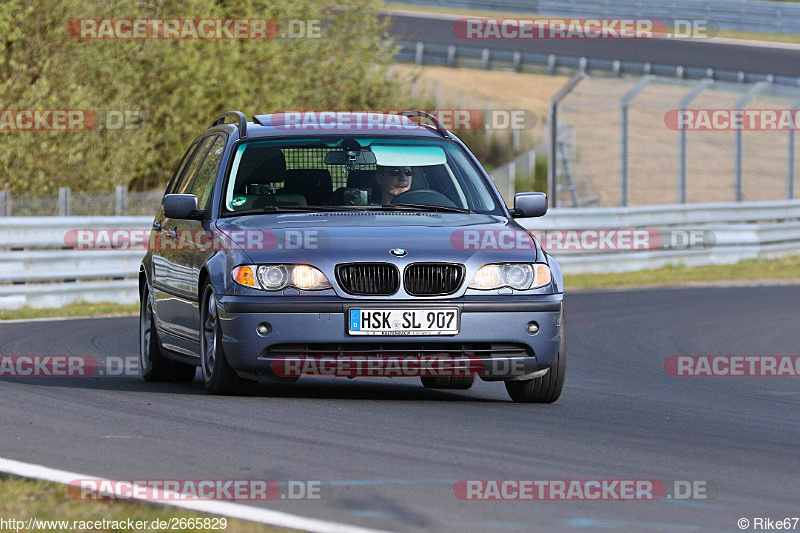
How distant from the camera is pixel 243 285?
834cm

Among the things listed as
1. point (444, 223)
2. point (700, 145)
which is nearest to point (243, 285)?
point (444, 223)

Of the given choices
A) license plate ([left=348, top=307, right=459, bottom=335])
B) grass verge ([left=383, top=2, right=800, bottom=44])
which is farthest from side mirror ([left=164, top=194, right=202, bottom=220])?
grass verge ([left=383, top=2, right=800, bottom=44])

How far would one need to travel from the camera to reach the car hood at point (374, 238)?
8.31 metres

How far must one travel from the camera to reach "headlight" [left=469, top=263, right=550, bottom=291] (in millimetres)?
8383

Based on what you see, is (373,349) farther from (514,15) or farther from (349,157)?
(514,15)

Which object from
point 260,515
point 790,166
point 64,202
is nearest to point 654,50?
point 790,166

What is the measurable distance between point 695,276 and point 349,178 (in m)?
15.2

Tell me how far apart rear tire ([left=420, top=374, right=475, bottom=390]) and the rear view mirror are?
1.50 metres

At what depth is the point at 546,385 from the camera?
884 cm

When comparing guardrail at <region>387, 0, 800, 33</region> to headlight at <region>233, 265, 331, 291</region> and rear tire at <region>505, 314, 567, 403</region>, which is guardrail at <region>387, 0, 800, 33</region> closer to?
rear tire at <region>505, 314, 567, 403</region>

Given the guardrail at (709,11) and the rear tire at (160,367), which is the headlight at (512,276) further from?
the guardrail at (709,11)

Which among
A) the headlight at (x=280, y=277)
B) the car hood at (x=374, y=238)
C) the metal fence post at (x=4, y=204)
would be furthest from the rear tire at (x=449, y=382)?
the metal fence post at (x=4, y=204)

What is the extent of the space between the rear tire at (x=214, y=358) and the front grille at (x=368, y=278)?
0.75 m

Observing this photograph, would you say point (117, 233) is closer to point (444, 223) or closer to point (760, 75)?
point (444, 223)
